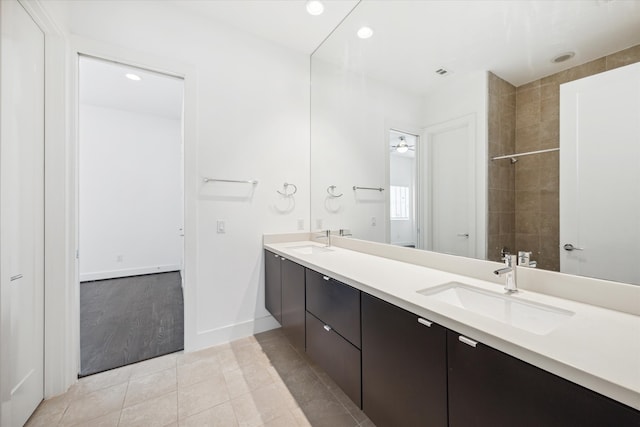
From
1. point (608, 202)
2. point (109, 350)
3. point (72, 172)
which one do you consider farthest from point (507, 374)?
point (109, 350)

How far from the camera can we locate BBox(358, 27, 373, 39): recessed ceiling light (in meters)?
2.08

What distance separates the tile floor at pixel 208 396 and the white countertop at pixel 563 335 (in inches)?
34.0

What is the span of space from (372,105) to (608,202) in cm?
154

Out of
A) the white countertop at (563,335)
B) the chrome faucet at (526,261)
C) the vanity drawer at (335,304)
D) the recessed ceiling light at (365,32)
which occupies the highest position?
the recessed ceiling light at (365,32)

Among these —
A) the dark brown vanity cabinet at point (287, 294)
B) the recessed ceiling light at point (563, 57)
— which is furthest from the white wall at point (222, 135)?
the recessed ceiling light at point (563, 57)

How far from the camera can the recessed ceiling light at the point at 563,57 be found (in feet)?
3.48

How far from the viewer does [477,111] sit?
1.38 metres

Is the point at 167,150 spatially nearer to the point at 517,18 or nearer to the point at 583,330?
the point at 517,18

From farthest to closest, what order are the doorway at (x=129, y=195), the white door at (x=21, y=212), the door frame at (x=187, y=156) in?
the doorway at (x=129, y=195) → the door frame at (x=187, y=156) → the white door at (x=21, y=212)

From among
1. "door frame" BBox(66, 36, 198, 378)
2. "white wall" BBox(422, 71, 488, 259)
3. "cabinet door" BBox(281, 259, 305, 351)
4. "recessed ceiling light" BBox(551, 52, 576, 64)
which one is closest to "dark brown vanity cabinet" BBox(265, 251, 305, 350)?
"cabinet door" BBox(281, 259, 305, 351)

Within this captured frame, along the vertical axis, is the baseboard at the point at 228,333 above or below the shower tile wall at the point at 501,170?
below

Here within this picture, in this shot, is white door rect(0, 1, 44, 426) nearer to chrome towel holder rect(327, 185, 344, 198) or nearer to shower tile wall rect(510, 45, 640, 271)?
chrome towel holder rect(327, 185, 344, 198)

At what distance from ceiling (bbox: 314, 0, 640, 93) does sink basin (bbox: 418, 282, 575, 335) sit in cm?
97

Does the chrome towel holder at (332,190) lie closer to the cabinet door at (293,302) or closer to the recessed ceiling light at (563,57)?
the cabinet door at (293,302)
